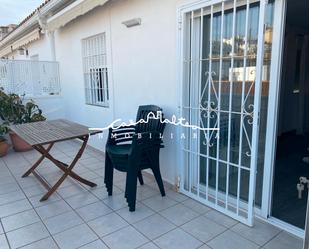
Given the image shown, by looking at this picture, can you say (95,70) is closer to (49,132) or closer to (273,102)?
(49,132)

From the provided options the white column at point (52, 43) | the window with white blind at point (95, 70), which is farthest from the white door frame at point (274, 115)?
the white column at point (52, 43)

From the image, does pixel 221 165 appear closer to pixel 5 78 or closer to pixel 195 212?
pixel 195 212

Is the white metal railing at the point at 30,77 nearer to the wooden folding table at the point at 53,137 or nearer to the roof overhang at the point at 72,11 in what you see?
the roof overhang at the point at 72,11

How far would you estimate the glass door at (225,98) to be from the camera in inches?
98.3

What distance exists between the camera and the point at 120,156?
3.06 meters

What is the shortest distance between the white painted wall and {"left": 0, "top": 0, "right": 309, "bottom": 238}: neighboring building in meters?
0.01

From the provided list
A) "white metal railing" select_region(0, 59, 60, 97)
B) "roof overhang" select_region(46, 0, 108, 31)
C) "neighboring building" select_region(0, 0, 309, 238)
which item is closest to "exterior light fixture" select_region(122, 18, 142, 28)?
"neighboring building" select_region(0, 0, 309, 238)

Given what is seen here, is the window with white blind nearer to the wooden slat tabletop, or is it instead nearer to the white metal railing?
the wooden slat tabletop

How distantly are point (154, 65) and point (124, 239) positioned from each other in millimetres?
2288

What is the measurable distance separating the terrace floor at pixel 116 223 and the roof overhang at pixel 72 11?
2.94 meters

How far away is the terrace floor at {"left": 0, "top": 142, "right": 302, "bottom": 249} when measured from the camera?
2.44 metres

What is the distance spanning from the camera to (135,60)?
4031mm

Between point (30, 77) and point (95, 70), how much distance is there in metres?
2.20

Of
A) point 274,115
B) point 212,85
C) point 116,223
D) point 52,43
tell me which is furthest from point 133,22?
point 52,43
